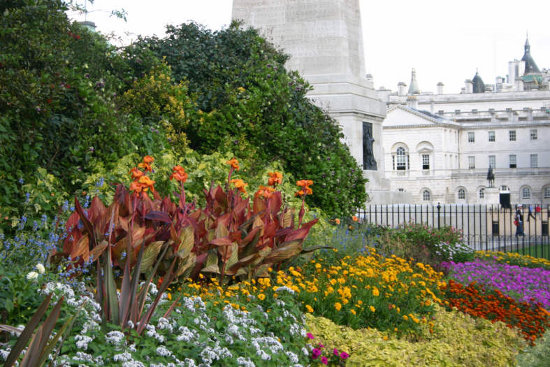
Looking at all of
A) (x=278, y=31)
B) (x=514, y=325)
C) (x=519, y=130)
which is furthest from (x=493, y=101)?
(x=514, y=325)

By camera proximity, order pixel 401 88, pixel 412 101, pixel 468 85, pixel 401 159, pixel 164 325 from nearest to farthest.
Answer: pixel 164 325, pixel 401 159, pixel 412 101, pixel 401 88, pixel 468 85

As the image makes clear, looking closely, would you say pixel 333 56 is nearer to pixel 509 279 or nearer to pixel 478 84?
pixel 509 279

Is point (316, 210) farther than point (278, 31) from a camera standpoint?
No

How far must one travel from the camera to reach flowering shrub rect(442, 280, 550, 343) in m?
7.07

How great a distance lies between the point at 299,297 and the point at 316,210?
178 inches

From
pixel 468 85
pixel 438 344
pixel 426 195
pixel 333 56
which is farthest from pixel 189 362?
pixel 468 85

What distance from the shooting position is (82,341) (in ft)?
12.2

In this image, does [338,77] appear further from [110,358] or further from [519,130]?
[519,130]

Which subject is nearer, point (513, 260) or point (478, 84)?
point (513, 260)

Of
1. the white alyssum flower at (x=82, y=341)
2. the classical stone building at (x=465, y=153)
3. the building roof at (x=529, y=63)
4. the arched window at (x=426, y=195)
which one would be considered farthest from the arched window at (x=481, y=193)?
the white alyssum flower at (x=82, y=341)

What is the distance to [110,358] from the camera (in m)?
3.75

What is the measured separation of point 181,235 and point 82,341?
194 cm

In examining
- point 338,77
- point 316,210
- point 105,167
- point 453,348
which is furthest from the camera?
point 338,77

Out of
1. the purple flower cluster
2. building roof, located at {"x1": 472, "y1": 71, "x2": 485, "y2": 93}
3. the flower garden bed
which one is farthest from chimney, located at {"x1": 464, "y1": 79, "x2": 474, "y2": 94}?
the flower garden bed
